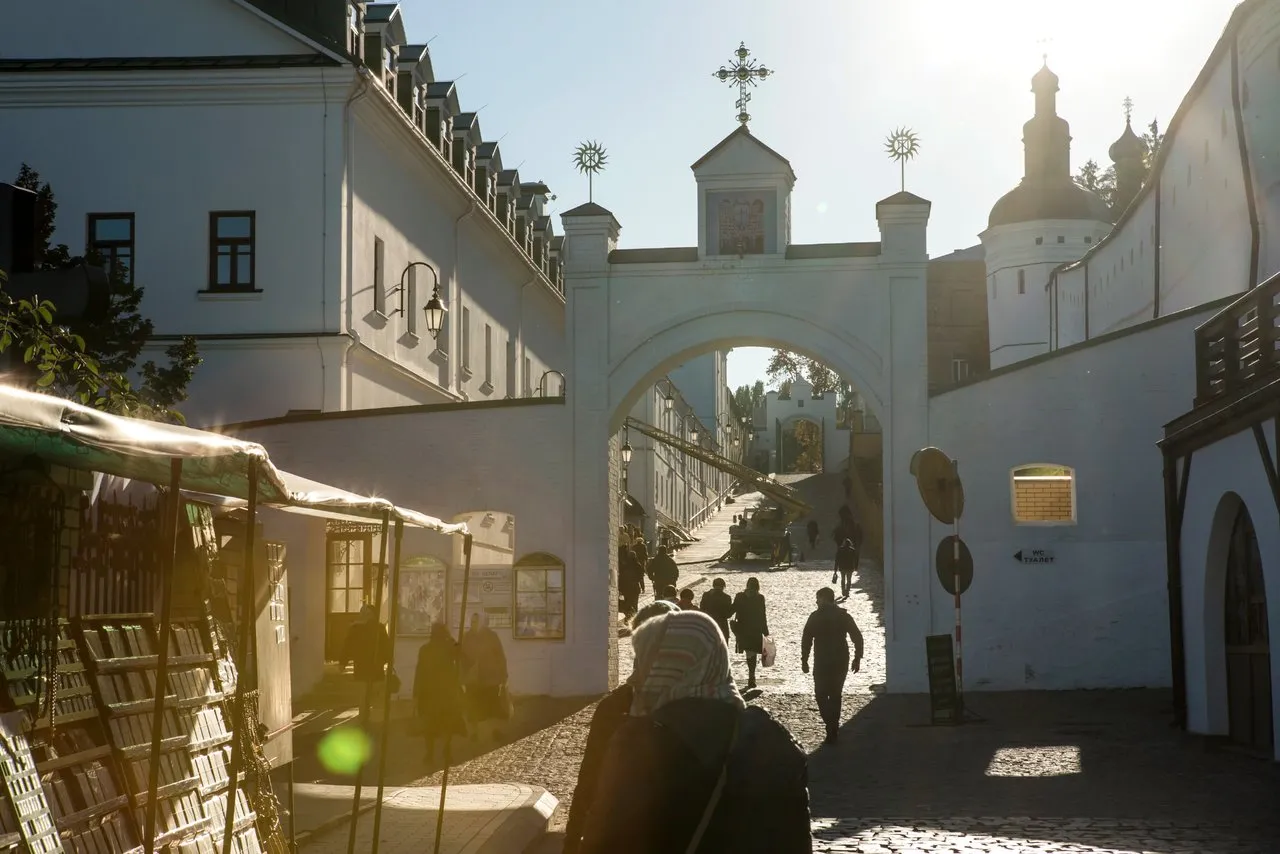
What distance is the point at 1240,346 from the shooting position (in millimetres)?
17547

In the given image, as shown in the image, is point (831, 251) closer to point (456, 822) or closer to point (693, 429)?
point (456, 822)

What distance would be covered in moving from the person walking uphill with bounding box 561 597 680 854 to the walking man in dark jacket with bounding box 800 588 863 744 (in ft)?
38.0

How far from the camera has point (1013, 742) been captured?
17.5 m

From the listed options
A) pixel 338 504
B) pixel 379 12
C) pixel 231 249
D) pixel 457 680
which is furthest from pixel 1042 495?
pixel 338 504

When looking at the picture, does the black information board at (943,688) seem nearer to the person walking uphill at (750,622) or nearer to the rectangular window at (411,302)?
the person walking uphill at (750,622)

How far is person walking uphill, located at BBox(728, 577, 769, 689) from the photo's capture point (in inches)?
897

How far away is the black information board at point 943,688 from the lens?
19.2 meters

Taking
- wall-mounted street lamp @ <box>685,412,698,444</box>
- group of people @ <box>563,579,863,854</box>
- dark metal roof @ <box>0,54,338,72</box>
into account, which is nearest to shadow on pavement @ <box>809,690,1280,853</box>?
group of people @ <box>563,579,863,854</box>

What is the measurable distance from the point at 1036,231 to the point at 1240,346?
155 ft

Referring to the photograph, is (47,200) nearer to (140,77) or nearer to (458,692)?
(140,77)

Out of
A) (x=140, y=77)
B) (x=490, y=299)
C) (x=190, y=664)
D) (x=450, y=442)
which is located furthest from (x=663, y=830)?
(x=490, y=299)

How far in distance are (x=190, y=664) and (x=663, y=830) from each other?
14.8 feet

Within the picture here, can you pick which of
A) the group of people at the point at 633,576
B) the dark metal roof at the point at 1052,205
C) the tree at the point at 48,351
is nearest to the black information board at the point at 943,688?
the tree at the point at 48,351

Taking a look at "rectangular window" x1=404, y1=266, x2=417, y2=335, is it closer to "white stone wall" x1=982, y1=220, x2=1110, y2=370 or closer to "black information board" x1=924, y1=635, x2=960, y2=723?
"black information board" x1=924, y1=635, x2=960, y2=723
